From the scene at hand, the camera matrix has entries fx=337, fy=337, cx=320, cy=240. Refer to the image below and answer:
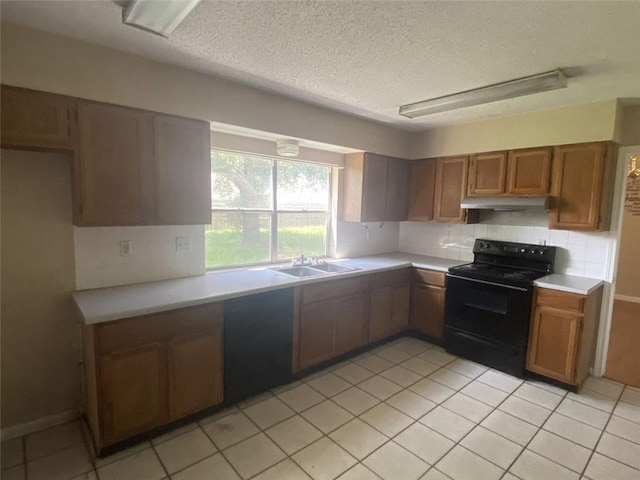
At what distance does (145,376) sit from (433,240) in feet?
11.6

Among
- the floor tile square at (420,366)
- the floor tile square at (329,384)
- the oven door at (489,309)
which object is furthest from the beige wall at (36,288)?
the oven door at (489,309)

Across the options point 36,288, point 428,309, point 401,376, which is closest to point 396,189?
point 428,309

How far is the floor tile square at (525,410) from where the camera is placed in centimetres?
249

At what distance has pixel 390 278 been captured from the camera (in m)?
3.67

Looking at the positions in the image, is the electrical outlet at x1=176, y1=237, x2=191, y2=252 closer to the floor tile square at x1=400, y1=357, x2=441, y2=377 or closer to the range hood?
the floor tile square at x1=400, y1=357, x2=441, y2=377

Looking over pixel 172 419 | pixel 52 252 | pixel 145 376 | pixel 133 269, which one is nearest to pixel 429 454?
pixel 172 419

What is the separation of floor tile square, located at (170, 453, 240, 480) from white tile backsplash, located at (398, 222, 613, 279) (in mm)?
3286

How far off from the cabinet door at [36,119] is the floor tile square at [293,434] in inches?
87.1

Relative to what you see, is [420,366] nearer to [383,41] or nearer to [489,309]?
[489,309]

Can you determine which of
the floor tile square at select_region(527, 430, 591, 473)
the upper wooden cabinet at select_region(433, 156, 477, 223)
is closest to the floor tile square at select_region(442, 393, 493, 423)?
the floor tile square at select_region(527, 430, 591, 473)

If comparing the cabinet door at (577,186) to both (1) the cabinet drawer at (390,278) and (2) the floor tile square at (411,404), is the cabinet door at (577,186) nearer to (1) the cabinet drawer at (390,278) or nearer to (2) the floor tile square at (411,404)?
(1) the cabinet drawer at (390,278)

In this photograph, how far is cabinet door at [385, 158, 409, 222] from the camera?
4062 mm

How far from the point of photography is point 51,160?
7.08ft

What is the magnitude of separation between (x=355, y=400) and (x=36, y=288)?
2.36 m
